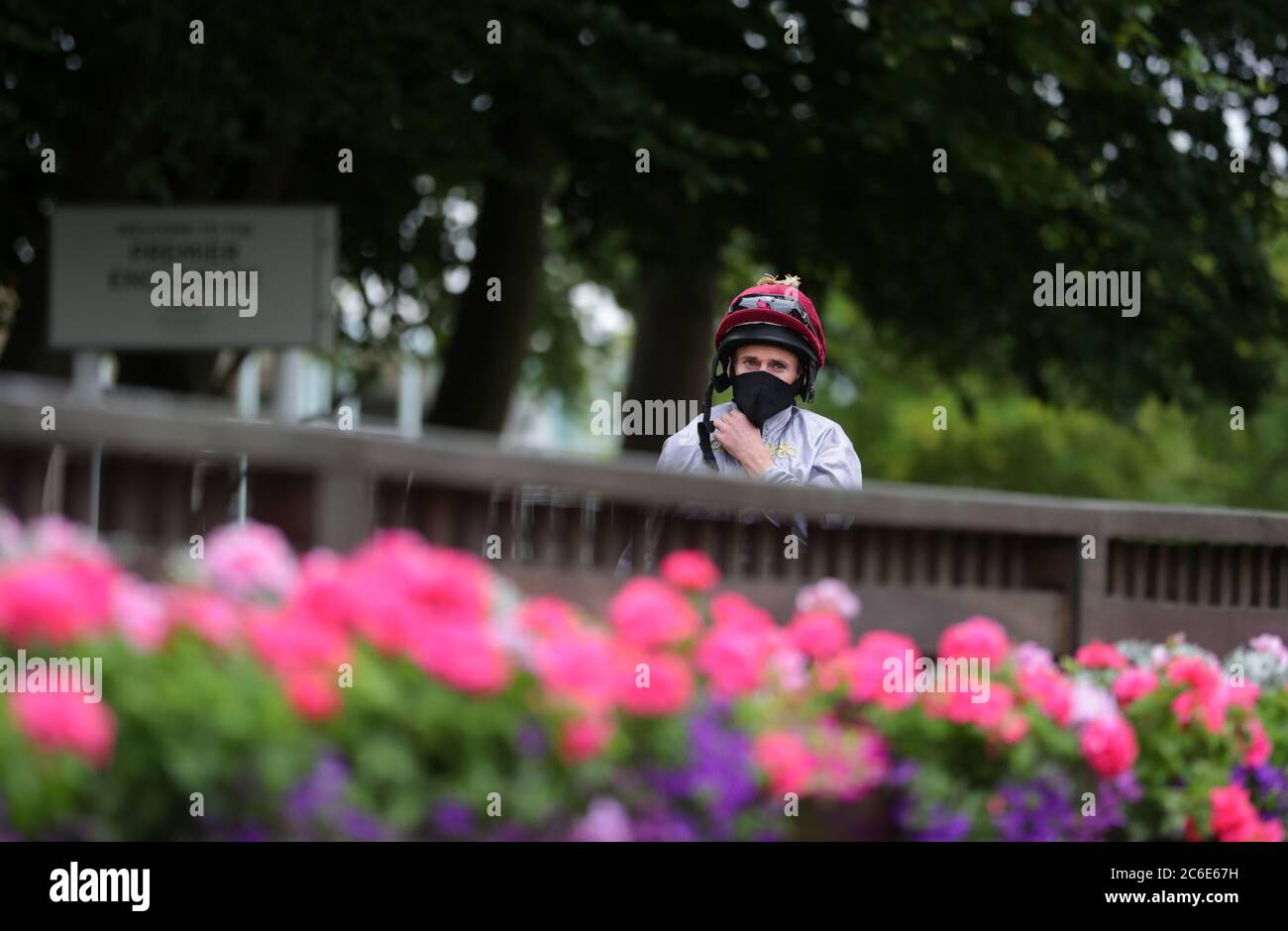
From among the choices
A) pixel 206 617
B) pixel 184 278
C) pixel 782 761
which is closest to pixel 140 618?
pixel 206 617

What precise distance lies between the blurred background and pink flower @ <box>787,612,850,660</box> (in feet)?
21.7

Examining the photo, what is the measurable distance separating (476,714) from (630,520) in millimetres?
1286

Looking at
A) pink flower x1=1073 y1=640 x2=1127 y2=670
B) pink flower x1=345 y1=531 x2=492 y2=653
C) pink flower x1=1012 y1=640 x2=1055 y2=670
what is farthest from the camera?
pink flower x1=1073 y1=640 x2=1127 y2=670

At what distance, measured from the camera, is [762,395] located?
553 centimetres

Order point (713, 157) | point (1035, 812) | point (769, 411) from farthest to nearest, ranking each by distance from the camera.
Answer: point (713, 157) → point (769, 411) → point (1035, 812)

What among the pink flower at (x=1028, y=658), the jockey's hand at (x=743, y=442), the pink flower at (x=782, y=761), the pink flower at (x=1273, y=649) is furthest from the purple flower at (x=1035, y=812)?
the pink flower at (x=1273, y=649)

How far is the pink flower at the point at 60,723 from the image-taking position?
2.42m

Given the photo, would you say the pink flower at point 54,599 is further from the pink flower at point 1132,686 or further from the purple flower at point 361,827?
the pink flower at point 1132,686

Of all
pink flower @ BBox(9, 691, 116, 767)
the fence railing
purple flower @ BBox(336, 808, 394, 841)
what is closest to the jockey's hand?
the fence railing

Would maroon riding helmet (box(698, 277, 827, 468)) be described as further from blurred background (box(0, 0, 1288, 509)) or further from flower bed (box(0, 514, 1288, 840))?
blurred background (box(0, 0, 1288, 509))

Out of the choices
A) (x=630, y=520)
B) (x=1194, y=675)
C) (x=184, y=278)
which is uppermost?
(x=184, y=278)

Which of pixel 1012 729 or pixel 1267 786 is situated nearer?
pixel 1012 729

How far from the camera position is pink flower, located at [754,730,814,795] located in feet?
11.1

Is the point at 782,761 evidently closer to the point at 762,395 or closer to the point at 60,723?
the point at 60,723
